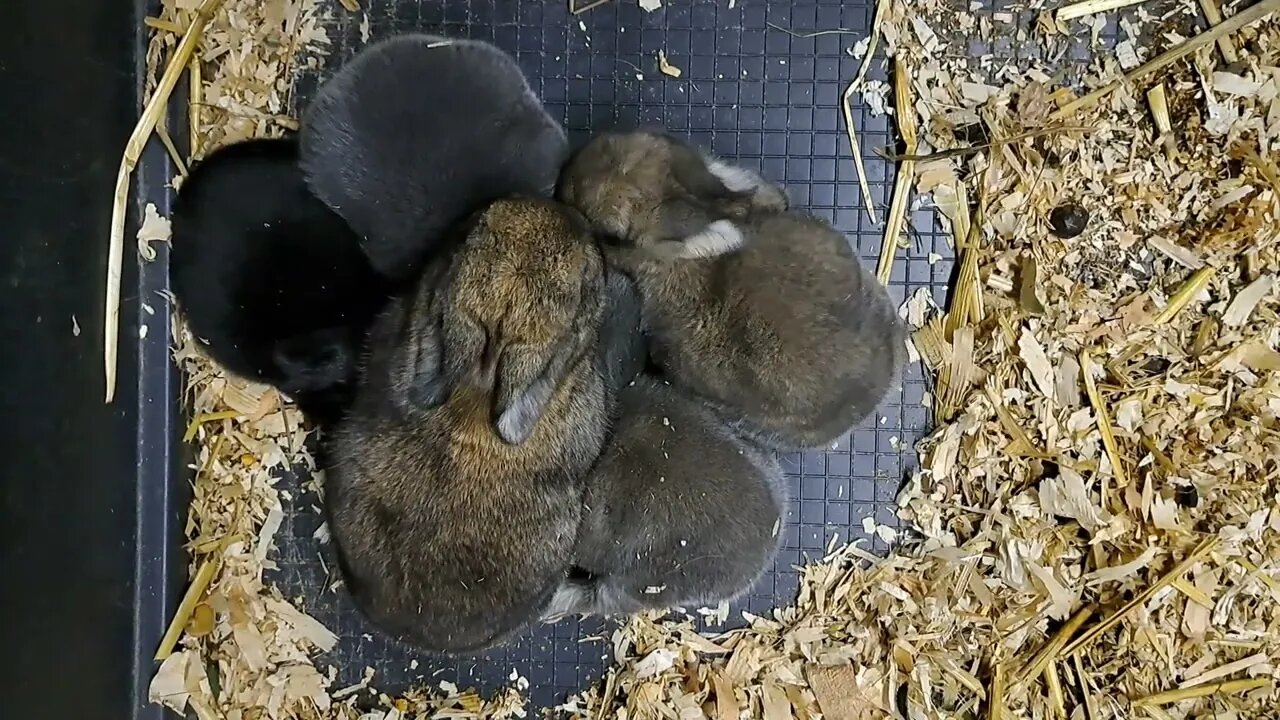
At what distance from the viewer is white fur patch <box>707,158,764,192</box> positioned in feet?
8.09

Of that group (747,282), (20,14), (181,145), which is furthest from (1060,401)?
(20,14)

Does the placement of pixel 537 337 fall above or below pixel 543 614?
above

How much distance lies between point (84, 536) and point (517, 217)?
1423 millimetres

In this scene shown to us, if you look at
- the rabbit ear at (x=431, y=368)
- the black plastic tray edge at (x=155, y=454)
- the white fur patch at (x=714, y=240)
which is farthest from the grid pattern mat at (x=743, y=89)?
the rabbit ear at (x=431, y=368)

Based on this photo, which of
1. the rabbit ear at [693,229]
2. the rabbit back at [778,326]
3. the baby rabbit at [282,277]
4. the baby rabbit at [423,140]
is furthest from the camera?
the baby rabbit at [282,277]

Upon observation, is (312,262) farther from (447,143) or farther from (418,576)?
(418,576)

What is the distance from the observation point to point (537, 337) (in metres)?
2.17

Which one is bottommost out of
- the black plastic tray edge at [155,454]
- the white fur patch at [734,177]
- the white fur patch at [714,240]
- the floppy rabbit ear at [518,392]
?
the black plastic tray edge at [155,454]

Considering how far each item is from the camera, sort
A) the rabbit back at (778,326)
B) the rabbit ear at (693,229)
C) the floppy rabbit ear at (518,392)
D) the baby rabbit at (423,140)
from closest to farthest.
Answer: the floppy rabbit ear at (518,392), the rabbit ear at (693,229), the rabbit back at (778,326), the baby rabbit at (423,140)

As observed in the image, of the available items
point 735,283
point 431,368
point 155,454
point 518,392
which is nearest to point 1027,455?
point 735,283

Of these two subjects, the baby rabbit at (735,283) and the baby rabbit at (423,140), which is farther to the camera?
the baby rabbit at (423,140)

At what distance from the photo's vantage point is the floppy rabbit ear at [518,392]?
83.9 inches

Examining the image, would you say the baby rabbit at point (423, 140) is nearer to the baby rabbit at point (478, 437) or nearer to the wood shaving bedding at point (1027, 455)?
the baby rabbit at point (478, 437)

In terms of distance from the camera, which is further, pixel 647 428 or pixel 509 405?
pixel 647 428
